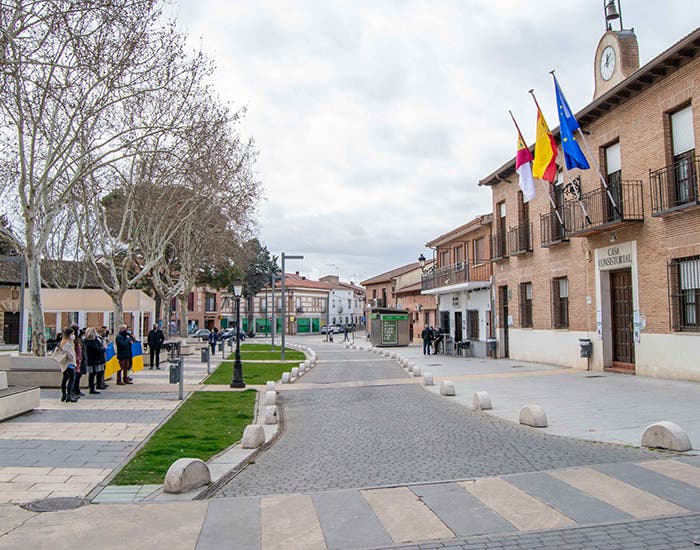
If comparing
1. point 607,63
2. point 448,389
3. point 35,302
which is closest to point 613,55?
point 607,63

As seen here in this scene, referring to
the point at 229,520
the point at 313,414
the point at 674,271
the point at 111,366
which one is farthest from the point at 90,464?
the point at 674,271

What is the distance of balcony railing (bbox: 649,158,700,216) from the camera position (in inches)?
579

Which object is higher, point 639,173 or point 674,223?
point 639,173

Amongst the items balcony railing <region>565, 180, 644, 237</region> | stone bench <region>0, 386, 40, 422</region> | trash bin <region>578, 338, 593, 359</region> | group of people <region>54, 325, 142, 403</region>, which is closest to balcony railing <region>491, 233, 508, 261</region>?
balcony railing <region>565, 180, 644, 237</region>

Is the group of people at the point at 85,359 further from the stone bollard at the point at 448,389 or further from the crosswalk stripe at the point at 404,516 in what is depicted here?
the crosswalk stripe at the point at 404,516

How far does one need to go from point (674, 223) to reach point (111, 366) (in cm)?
1622

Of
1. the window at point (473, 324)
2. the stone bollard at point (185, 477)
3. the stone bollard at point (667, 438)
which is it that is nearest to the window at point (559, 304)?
the window at point (473, 324)

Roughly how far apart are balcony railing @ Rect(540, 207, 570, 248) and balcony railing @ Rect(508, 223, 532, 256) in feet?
5.03

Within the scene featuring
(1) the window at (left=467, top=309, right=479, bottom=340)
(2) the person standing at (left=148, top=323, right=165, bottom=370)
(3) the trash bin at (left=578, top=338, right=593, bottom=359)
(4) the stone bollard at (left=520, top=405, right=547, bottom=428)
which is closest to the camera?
(4) the stone bollard at (left=520, top=405, right=547, bottom=428)

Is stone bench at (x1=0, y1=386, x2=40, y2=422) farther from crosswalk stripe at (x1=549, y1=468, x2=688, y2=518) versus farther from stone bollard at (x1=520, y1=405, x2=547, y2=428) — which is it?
crosswalk stripe at (x1=549, y1=468, x2=688, y2=518)

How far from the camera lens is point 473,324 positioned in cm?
3275

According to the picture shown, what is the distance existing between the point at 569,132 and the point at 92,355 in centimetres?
1427

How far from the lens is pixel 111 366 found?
18.0 m

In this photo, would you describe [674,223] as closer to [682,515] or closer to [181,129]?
[682,515]
